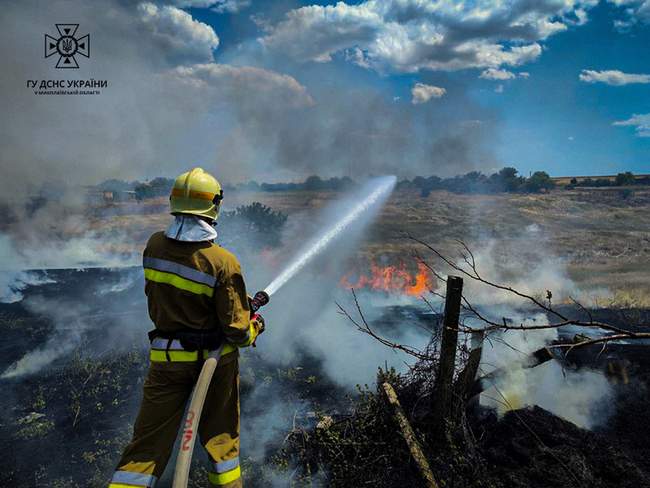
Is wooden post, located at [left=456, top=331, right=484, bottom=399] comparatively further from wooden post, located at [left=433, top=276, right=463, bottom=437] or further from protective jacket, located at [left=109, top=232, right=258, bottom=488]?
protective jacket, located at [left=109, top=232, right=258, bottom=488]

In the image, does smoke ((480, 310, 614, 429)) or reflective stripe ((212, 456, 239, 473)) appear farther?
smoke ((480, 310, 614, 429))

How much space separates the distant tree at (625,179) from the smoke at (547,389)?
29.6 meters

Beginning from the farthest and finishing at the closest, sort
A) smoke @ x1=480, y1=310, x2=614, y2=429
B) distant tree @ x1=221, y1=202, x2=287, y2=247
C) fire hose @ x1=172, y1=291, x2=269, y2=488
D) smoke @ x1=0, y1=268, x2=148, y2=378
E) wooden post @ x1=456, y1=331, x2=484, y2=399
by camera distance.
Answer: distant tree @ x1=221, y1=202, x2=287, y2=247 < smoke @ x1=0, y1=268, x2=148, y2=378 < smoke @ x1=480, y1=310, x2=614, y2=429 < wooden post @ x1=456, y1=331, x2=484, y2=399 < fire hose @ x1=172, y1=291, x2=269, y2=488

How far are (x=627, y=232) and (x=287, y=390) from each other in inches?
816

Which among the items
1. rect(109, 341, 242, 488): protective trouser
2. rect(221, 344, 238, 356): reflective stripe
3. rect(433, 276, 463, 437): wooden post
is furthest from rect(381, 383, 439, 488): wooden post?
rect(221, 344, 238, 356): reflective stripe

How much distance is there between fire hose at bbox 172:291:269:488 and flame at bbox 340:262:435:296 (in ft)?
29.9

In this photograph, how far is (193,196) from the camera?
275 centimetres

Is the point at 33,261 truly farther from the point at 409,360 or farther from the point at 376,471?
the point at 376,471

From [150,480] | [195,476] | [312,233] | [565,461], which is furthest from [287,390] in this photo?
[312,233]

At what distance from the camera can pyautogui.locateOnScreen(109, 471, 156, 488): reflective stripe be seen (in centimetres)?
250

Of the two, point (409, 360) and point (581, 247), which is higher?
point (581, 247)

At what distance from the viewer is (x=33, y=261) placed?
12.9 meters

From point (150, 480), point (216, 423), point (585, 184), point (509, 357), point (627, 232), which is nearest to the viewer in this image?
point (150, 480)

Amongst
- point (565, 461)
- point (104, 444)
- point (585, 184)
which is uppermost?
point (585, 184)
